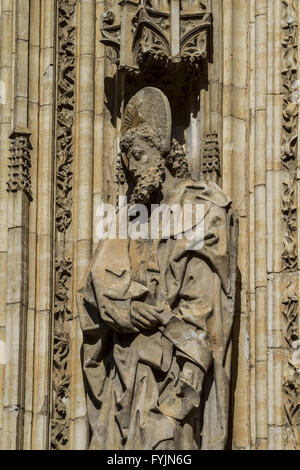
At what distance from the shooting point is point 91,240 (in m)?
17.4

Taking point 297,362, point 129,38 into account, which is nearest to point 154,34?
point 129,38

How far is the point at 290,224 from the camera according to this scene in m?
16.9

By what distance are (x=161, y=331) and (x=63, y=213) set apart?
4.90 ft

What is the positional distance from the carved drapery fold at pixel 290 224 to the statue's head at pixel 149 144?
0.84 metres

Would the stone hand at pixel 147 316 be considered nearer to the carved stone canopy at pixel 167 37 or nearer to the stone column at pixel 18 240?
A: the stone column at pixel 18 240

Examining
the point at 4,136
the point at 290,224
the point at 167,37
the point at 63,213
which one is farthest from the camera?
the point at 4,136

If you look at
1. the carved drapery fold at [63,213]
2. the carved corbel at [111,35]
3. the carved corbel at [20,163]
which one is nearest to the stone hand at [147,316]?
the carved drapery fold at [63,213]

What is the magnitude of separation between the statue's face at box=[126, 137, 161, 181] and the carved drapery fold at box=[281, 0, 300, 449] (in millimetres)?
994

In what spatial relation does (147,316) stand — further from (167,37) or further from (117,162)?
(167,37)

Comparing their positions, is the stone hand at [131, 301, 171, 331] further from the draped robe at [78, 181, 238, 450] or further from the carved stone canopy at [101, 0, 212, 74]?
the carved stone canopy at [101, 0, 212, 74]

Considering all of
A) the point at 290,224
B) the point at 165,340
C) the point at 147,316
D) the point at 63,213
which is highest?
the point at 63,213

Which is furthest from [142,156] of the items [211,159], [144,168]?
[211,159]

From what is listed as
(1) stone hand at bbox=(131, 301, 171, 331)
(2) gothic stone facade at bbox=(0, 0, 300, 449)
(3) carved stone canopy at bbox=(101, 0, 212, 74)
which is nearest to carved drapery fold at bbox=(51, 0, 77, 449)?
(2) gothic stone facade at bbox=(0, 0, 300, 449)
